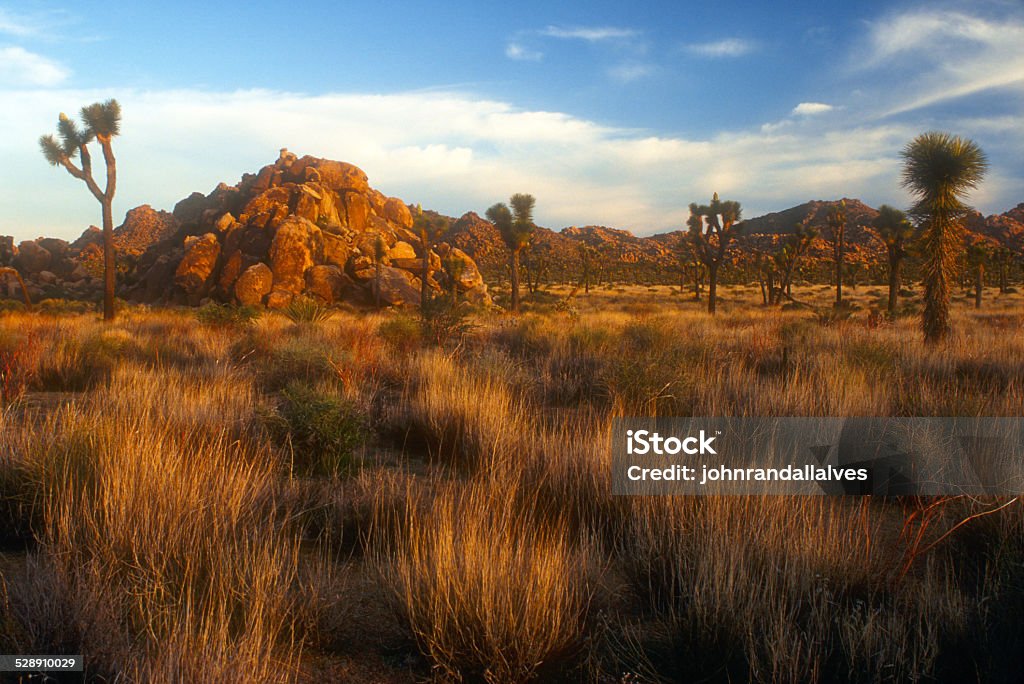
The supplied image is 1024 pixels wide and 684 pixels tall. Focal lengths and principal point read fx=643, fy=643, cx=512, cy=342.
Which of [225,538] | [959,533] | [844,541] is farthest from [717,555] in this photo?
[225,538]

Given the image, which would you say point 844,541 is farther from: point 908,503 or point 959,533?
point 908,503

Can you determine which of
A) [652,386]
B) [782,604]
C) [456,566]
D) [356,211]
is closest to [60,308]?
[356,211]

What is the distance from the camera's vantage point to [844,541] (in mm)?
3520

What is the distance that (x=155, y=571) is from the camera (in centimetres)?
298

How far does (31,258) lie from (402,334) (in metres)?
56.2

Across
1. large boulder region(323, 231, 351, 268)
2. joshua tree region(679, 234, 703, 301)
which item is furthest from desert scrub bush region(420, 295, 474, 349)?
large boulder region(323, 231, 351, 268)

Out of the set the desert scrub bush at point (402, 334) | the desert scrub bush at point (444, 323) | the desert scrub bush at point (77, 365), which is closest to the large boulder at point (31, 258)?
the desert scrub bush at point (77, 365)

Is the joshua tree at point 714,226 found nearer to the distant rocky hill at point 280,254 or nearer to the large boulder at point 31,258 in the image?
the distant rocky hill at point 280,254

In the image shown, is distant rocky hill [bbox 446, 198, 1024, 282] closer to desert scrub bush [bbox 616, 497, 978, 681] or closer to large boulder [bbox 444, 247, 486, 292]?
large boulder [bbox 444, 247, 486, 292]

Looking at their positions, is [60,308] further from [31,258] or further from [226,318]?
[31,258]

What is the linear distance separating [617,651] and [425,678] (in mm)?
844

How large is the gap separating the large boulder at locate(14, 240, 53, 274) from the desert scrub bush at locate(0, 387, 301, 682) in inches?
2457

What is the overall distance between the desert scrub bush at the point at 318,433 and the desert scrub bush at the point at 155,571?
983mm

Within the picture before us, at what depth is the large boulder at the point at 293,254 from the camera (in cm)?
4050
